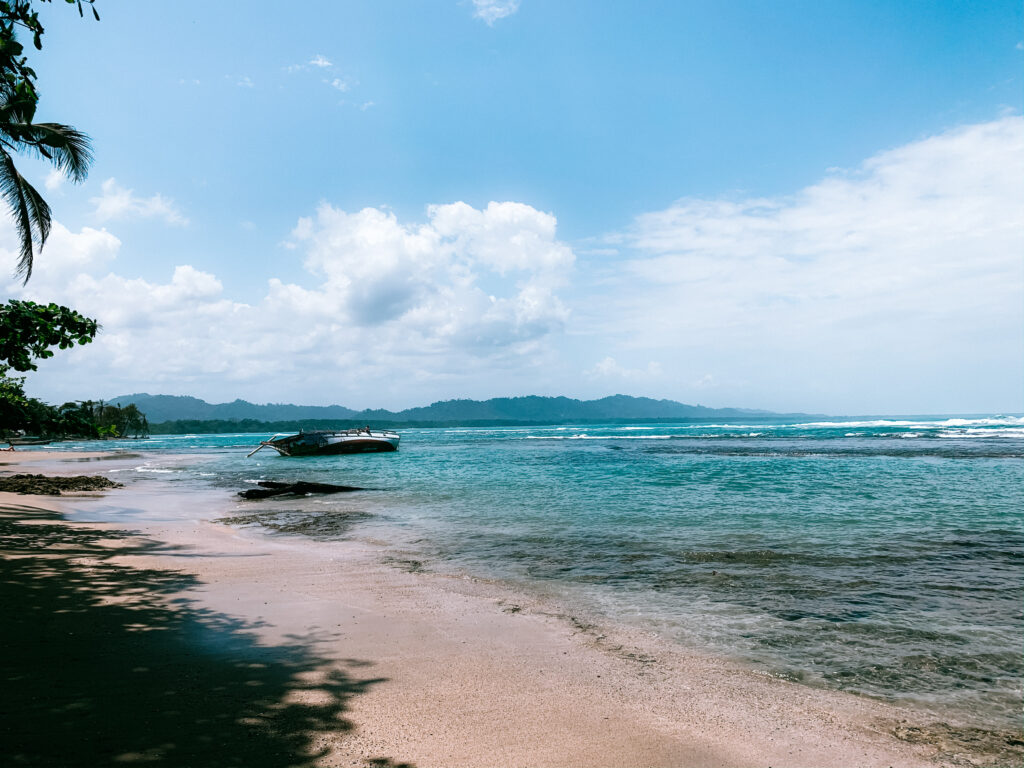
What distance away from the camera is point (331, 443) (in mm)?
53500

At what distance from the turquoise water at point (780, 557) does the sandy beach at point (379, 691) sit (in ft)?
2.77

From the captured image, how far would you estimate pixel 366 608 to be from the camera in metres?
7.09

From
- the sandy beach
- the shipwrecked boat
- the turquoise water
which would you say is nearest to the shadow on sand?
the sandy beach

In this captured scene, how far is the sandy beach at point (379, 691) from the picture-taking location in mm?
3691

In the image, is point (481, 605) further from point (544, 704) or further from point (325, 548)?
point (325, 548)

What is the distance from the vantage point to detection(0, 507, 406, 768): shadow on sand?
3508 mm

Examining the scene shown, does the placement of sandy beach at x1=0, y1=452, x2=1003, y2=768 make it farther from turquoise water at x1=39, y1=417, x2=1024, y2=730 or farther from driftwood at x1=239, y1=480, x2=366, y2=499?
driftwood at x1=239, y1=480, x2=366, y2=499

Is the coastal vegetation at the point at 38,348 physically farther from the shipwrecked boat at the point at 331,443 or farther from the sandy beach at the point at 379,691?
the shipwrecked boat at the point at 331,443

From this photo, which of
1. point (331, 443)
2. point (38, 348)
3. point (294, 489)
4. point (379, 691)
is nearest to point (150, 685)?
point (379, 691)

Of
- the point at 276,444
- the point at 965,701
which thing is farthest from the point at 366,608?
the point at 276,444

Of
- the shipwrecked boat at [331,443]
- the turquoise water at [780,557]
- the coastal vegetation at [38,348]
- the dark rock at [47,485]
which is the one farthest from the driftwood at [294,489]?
the shipwrecked boat at [331,443]

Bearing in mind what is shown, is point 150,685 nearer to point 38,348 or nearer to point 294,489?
point 38,348

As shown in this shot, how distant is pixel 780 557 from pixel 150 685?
32.0 feet

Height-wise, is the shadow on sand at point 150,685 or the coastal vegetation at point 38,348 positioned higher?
the coastal vegetation at point 38,348
